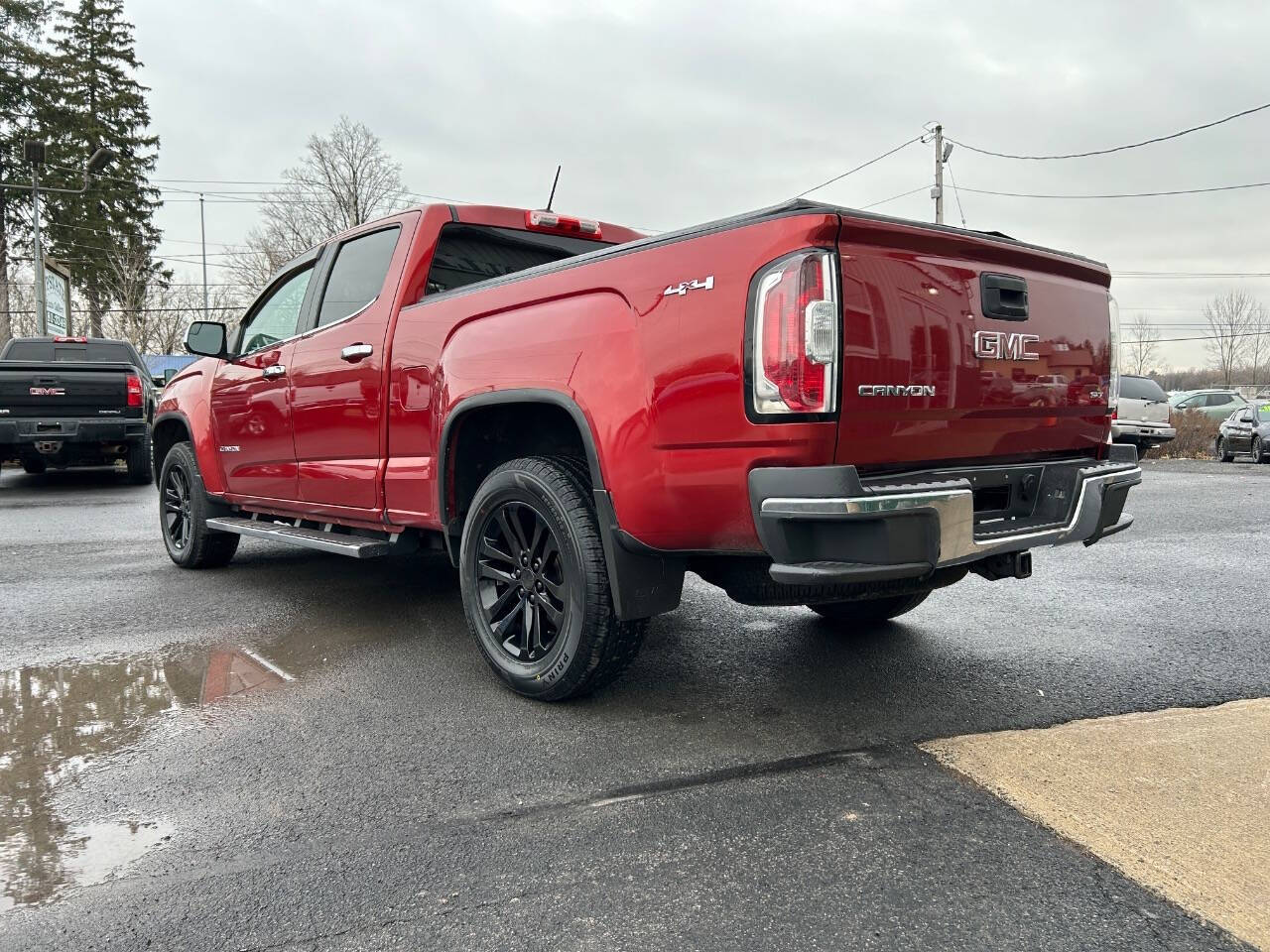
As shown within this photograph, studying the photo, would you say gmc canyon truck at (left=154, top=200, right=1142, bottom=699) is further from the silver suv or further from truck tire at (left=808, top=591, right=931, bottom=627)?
the silver suv

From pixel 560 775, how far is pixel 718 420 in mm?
1166

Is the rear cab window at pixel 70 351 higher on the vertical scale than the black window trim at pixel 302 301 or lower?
higher

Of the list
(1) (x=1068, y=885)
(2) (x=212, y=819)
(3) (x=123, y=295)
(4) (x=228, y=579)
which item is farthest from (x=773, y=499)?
(3) (x=123, y=295)

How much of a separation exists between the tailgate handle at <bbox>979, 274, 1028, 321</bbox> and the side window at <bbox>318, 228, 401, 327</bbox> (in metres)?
2.71

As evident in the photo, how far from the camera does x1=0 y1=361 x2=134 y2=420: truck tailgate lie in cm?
1052

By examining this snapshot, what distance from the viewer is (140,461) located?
1209 centimetres

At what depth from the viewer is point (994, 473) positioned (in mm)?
2916

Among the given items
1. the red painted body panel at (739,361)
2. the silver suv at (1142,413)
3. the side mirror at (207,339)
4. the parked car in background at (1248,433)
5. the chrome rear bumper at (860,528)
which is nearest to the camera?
the chrome rear bumper at (860,528)

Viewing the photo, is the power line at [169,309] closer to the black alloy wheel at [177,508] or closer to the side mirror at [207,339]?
the black alloy wheel at [177,508]

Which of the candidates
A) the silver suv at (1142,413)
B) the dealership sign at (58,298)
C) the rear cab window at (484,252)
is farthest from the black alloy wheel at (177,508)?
the dealership sign at (58,298)

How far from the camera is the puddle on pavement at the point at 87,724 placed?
221 centimetres

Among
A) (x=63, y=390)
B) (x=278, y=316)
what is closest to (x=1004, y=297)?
(x=278, y=316)

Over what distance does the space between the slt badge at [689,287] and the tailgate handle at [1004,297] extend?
0.93 metres

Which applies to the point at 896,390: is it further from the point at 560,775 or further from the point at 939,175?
the point at 939,175
